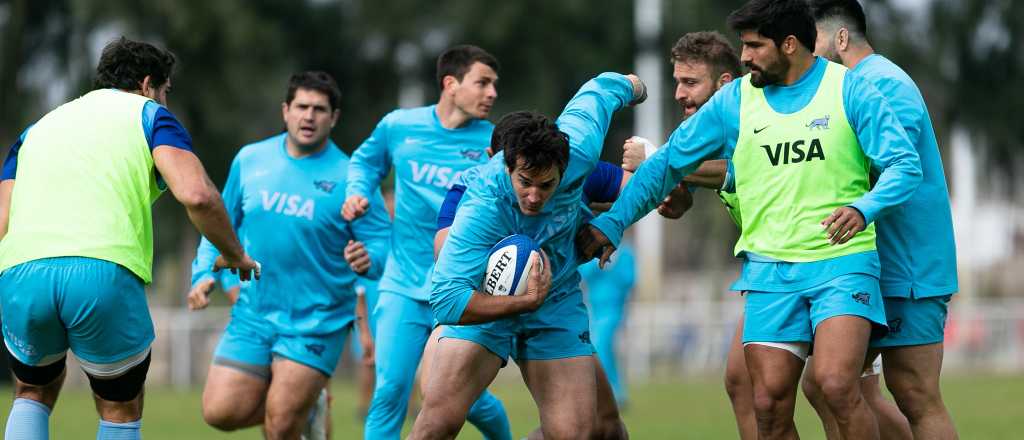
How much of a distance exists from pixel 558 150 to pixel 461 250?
658mm

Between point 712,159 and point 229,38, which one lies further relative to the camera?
point 229,38

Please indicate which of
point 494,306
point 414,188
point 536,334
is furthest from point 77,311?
point 414,188

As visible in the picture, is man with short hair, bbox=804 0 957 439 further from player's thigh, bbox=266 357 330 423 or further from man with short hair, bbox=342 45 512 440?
player's thigh, bbox=266 357 330 423

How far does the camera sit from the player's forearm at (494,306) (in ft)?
22.2

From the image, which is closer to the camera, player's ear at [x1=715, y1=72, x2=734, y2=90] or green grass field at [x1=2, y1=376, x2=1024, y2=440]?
player's ear at [x1=715, y1=72, x2=734, y2=90]

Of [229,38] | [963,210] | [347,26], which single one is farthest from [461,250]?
[963,210]

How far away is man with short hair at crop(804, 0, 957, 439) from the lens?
698 centimetres

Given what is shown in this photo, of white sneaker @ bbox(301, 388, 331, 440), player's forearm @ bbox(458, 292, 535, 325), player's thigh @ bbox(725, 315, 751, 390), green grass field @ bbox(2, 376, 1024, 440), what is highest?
player's forearm @ bbox(458, 292, 535, 325)

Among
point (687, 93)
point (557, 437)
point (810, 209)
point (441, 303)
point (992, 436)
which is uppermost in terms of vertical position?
point (687, 93)

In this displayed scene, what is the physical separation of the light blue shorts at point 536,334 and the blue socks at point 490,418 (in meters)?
1.14

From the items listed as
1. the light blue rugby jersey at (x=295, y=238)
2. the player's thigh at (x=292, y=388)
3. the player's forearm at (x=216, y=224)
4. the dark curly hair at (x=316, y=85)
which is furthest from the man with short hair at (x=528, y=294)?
the dark curly hair at (x=316, y=85)

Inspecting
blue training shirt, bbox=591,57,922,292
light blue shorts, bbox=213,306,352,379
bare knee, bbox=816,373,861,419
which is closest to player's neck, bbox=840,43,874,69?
blue training shirt, bbox=591,57,922,292

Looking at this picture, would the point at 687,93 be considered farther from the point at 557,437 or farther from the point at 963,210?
the point at 963,210

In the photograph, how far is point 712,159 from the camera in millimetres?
7262
